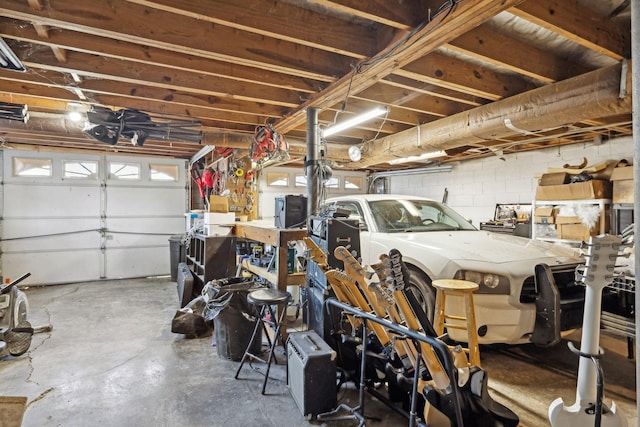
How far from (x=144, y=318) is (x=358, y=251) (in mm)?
3137

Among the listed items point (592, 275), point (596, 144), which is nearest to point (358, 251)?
point (592, 275)

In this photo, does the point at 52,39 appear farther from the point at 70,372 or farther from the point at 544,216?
the point at 544,216

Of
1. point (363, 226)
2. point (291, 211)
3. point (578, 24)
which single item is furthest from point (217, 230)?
point (578, 24)

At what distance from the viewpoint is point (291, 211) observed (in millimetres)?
3479

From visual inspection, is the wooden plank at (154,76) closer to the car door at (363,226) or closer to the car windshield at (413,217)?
the car door at (363,226)

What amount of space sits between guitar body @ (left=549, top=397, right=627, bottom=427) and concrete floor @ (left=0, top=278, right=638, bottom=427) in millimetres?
596

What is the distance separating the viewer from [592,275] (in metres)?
1.56

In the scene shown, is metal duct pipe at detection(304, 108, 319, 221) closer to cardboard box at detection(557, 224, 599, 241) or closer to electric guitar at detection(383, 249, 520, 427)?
electric guitar at detection(383, 249, 520, 427)

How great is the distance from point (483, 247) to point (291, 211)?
6.10ft

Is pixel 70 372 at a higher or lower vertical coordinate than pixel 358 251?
lower

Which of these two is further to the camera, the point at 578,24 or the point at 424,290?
the point at 424,290

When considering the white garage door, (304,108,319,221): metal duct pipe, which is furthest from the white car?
the white garage door

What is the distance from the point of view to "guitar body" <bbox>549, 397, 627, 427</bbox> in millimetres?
1537

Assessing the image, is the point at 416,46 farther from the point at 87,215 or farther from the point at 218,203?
the point at 87,215
